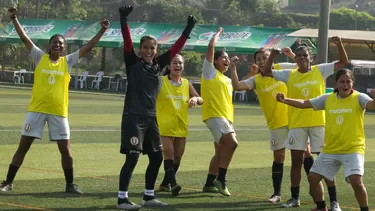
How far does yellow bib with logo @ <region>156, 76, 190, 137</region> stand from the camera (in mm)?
12984

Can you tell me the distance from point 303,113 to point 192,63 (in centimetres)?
5725

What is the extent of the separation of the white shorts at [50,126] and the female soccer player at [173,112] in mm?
1390

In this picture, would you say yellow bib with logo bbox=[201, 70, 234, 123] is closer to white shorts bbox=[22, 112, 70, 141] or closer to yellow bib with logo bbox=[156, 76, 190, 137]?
yellow bib with logo bbox=[156, 76, 190, 137]

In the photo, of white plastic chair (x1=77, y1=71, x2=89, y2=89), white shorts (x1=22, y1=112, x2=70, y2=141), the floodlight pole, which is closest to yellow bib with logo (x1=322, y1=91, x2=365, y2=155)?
white shorts (x1=22, y1=112, x2=70, y2=141)

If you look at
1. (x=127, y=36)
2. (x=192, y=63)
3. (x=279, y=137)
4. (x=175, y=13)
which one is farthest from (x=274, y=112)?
→ (x=175, y=13)

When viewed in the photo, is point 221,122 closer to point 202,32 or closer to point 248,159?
point 248,159

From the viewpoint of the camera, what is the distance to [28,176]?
545 inches

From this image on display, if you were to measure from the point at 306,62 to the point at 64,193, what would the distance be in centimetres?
340

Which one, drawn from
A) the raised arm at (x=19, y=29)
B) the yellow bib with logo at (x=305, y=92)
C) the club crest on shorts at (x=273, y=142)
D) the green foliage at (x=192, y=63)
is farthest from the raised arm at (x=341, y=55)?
the green foliage at (x=192, y=63)

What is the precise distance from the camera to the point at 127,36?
36.1 feet

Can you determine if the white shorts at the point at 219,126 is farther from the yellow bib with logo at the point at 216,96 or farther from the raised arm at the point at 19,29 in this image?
the raised arm at the point at 19,29

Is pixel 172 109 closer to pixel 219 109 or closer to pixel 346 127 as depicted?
pixel 219 109

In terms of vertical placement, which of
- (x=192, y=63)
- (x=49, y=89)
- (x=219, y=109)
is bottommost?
(x=192, y=63)

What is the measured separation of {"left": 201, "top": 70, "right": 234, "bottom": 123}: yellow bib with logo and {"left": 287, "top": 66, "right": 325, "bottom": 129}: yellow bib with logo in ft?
→ 3.94
